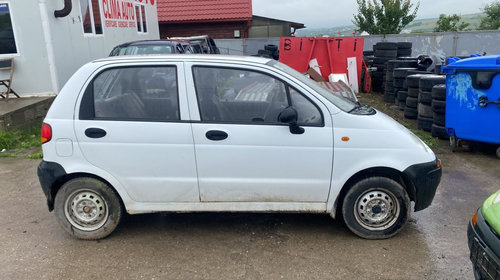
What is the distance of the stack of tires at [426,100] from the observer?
7758 millimetres

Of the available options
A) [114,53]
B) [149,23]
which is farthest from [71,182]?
[149,23]

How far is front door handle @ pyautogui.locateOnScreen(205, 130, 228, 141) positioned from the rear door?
0.17m

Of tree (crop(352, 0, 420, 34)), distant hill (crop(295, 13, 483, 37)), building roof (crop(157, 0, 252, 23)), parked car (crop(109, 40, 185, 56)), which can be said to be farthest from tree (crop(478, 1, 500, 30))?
parked car (crop(109, 40, 185, 56))

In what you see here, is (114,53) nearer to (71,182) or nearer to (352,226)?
(71,182)

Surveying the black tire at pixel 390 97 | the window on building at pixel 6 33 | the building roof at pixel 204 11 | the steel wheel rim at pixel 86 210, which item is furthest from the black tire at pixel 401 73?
the building roof at pixel 204 11

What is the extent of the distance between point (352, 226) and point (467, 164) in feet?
10.9

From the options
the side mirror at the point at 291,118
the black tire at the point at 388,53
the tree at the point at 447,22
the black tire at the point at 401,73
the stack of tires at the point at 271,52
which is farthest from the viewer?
the tree at the point at 447,22

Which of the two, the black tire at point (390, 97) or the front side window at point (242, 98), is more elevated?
the front side window at point (242, 98)

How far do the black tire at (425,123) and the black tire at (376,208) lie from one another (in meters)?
4.58

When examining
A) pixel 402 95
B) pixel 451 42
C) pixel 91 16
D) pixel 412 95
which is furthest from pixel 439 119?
pixel 451 42

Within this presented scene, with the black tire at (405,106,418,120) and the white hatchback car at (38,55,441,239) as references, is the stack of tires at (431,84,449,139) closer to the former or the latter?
the black tire at (405,106,418,120)

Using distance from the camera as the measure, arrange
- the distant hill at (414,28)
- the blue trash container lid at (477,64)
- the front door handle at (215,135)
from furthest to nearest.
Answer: the distant hill at (414,28) < the blue trash container lid at (477,64) < the front door handle at (215,135)

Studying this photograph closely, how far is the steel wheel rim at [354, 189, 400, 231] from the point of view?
12.9 ft

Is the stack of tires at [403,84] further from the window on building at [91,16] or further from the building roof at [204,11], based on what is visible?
the building roof at [204,11]
